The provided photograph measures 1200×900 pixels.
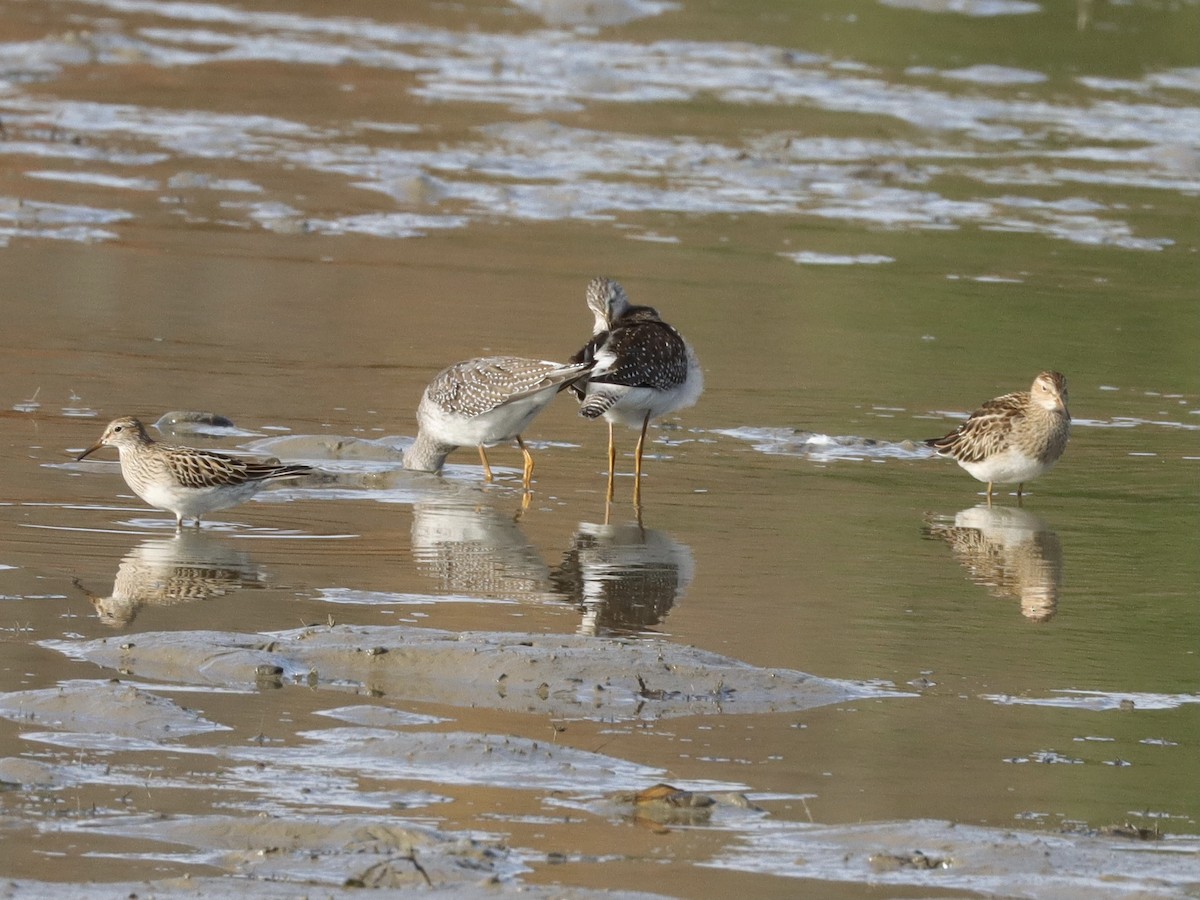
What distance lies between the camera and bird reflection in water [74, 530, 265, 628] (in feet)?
28.7

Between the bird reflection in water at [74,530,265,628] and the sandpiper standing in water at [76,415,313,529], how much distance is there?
0.18 meters

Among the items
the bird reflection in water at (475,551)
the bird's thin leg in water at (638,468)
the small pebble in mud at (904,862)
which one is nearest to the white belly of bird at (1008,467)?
the bird's thin leg in water at (638,468)

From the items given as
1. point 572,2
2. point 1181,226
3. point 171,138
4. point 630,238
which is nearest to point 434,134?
point 171,138

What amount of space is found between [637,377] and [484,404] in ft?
2.74

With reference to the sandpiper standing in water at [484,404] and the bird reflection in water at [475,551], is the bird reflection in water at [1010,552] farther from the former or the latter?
the sandpiper standing in water at [484,404]

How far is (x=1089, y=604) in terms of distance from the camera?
945 cm

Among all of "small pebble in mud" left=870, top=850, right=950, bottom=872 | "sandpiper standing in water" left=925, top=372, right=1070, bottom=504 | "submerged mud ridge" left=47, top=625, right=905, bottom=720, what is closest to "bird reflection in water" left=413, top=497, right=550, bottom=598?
"submerged mud ridge" left=47, top=625, right=905, bottom=720

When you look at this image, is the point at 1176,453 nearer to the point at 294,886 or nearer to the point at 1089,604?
the point at 1089,604

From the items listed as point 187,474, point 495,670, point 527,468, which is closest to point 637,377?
point 527,468

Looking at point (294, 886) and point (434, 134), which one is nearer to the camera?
point (294, 886)

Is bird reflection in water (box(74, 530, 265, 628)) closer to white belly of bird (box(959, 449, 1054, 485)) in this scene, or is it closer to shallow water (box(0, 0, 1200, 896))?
shallow water (box(0, 0, 1200, 896))

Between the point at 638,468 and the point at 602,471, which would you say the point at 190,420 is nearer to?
the point at 602,471

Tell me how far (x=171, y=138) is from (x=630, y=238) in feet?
19.7

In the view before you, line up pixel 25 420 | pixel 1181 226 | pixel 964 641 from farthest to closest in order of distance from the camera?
pixel 1181 226
pixel 25 420
pixel 964 641
